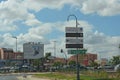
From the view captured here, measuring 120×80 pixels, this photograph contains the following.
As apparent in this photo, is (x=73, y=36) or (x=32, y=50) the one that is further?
(x=32, y=50)

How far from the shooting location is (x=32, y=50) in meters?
Result: 105

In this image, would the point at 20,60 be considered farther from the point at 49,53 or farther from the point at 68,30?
the point at 68,30

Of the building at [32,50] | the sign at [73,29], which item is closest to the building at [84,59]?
the sign at [73,29]

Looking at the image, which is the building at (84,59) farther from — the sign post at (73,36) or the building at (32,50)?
the building at (32,50)

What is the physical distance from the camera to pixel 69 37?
43.6 metres

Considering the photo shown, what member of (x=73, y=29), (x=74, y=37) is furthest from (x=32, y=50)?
(x=73, y=29)

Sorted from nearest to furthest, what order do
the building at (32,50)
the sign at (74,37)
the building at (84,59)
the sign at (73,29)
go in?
the sign at (73,29) < the sign at (74,37) < the building at (84,59) < the building at (32,50)

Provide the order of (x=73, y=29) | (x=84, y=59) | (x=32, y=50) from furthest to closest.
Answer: (x=32, y=50), (x=84, y=59), (x=73, y=29)

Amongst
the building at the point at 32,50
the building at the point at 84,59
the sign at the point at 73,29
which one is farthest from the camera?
the building at the point at 32,50

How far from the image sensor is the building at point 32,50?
103812 millimetres

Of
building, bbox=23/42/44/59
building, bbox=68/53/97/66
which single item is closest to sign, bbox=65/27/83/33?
building, bbox=68/53/97/66

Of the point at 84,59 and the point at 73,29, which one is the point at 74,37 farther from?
the point at 84,59

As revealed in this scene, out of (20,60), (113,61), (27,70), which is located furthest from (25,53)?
(20,60)

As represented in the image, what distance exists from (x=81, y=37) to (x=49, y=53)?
370ft
